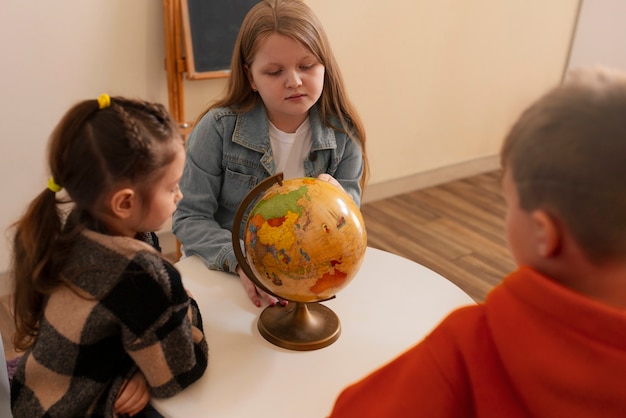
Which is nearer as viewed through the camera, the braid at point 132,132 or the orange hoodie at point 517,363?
the orange hoodie at point 517,363

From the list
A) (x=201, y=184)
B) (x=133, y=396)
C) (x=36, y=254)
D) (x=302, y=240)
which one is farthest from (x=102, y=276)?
(x=201, y=184)

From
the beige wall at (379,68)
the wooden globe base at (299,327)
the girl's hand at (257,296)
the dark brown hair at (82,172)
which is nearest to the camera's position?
the dark brown hair at (82,172)

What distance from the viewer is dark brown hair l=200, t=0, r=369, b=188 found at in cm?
159

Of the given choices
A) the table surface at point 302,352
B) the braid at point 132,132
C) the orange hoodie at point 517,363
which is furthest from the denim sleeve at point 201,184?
the orange hoodie at point 517,363

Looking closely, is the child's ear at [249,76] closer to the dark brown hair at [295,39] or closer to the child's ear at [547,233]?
the dark brown hair at [295,39]

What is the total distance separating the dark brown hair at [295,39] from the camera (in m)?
1.59

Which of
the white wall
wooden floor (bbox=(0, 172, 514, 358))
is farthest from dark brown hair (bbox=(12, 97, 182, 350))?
the white wall

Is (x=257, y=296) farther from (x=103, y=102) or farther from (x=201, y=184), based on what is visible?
(x=103, y=102)

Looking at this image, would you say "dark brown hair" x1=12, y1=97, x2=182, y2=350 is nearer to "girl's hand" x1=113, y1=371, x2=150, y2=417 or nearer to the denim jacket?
"girl's hand" x1=113, y1=371, x2=150, y2=417

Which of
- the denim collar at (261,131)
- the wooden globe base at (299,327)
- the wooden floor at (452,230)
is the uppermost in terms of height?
the denim collar at (261,131)

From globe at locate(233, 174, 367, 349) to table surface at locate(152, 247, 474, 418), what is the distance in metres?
0.07

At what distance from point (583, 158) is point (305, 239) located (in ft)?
1.90

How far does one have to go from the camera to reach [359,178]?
6.23ft

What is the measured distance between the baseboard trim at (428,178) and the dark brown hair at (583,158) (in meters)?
3.21
